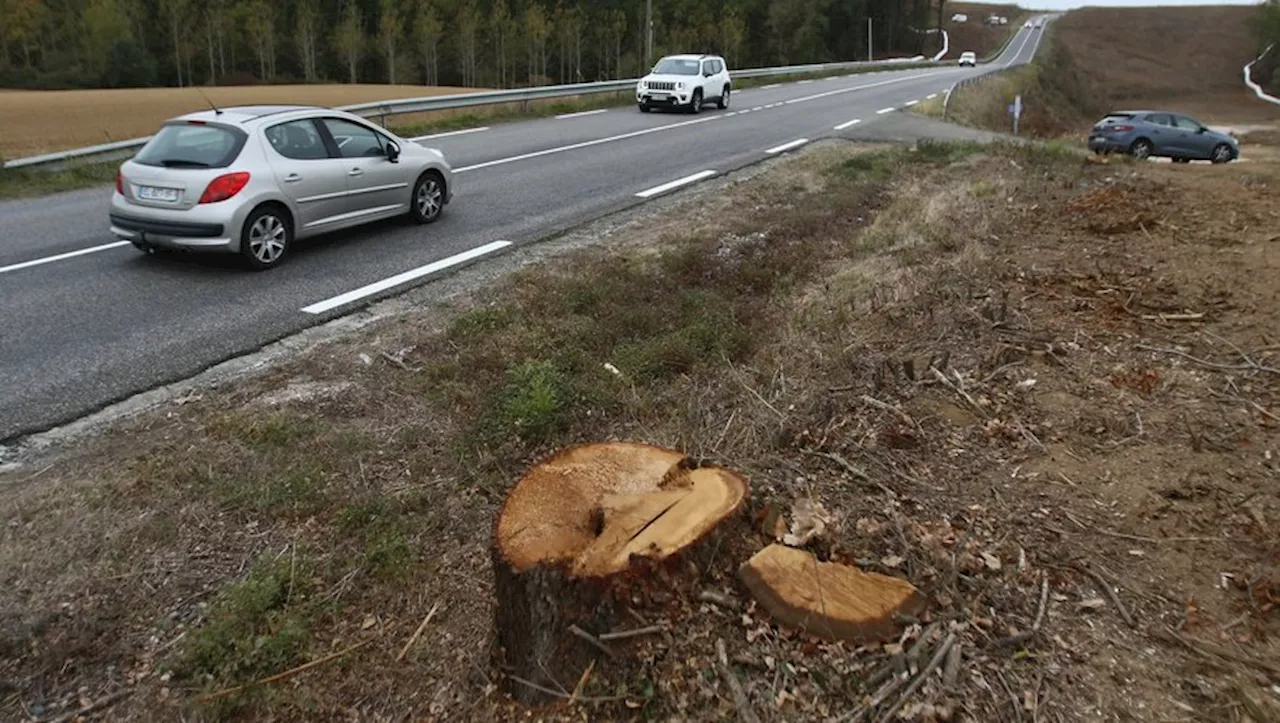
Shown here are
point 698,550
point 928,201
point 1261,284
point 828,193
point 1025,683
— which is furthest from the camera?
point 828,193

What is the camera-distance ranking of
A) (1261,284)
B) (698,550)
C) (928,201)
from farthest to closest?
(928,201), (1261,284), (698,550)

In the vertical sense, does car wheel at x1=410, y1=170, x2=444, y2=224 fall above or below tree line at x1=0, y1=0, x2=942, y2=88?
below

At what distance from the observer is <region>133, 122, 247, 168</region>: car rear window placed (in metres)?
7.98

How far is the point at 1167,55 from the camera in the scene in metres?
92.2

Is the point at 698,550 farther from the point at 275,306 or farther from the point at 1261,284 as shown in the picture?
the point at 1261,284

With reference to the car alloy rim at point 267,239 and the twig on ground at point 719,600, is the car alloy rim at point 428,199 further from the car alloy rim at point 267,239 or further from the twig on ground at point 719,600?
the twig on ground at point 719,600

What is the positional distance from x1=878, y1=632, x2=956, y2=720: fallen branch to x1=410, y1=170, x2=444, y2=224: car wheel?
336 inches

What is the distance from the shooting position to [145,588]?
3.49m

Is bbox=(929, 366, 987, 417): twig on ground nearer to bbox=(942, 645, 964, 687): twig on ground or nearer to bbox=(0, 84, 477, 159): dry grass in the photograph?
bbox=(942, 645, 964, 687): twig on ground

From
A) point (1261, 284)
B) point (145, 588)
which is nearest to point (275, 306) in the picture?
point (145, 588)

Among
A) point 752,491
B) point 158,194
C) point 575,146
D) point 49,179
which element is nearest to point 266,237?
point 158,194

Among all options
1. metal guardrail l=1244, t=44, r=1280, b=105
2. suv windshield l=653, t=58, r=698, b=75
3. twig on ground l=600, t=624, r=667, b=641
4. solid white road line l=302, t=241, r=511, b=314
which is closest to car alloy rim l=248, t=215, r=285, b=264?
solid white road line l=302, t=241, r=511, b=314

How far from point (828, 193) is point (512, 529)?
401 inches

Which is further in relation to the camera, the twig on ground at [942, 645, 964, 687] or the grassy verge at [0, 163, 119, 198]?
the grassy verge at [0, 163, 119, 198]
